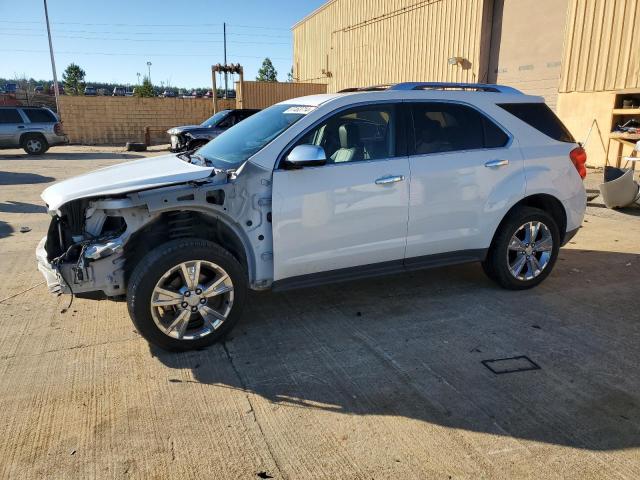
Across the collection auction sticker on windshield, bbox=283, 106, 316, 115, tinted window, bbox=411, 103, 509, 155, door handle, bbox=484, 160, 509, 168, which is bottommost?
door handle, bbox=484, 160, 509, 168

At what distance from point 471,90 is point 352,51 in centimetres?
2291

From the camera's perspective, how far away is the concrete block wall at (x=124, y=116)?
85.0ft

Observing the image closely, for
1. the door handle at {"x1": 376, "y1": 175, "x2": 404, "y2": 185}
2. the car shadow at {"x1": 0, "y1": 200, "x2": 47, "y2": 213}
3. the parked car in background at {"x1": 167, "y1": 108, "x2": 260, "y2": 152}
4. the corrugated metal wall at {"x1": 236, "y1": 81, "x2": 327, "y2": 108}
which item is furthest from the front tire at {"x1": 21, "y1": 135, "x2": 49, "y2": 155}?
the door handle at {"x1": 376, "y1": 175, "x2": 404, "y2": 185}

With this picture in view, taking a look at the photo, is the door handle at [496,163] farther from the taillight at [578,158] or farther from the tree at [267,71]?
the tree at [267,71]

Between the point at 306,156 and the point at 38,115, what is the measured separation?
1958cm

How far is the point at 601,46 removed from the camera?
1294 centimetres

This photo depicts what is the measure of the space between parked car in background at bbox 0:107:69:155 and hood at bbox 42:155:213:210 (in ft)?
59.2

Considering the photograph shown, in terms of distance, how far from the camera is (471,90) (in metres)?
4.86

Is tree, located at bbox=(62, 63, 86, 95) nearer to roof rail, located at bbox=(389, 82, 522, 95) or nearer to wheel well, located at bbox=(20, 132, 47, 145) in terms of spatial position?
wheel well, located at bbox=(20, 132, 47, 145)

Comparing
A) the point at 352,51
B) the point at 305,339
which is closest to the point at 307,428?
the point at 305,339

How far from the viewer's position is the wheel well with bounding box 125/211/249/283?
12.1ft

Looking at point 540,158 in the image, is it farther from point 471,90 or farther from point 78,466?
point 78,466

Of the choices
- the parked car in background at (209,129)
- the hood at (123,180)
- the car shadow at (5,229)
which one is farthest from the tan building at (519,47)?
the car shadow at (5,229)

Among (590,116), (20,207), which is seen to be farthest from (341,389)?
(590,116)
